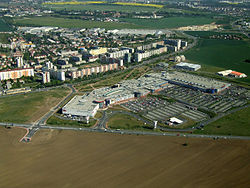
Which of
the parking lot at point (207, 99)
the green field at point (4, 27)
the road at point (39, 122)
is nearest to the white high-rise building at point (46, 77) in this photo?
the road at point (39, 122)

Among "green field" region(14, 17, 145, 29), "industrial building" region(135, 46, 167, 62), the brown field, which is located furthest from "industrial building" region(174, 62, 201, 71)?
"green field" region(14, 17, 145, 29)

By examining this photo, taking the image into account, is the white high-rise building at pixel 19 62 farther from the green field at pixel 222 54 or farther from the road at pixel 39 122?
the green field at pixel 222 54

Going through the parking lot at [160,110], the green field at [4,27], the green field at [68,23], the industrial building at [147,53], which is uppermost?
the green field at [68,23]

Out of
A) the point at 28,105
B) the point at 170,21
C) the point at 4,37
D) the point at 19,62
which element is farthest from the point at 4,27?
the point at 28,105

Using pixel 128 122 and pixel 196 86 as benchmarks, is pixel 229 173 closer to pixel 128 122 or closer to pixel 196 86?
pixel 128 122

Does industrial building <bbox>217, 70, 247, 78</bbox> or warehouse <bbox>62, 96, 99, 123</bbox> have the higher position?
industrial building <bbox>217, 70, 247, 78</bbox>

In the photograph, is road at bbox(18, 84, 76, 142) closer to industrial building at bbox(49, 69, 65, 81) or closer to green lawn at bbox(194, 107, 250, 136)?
industrial building at bbox(49, 69, 65, 81)
